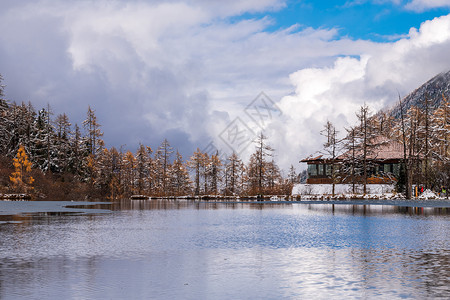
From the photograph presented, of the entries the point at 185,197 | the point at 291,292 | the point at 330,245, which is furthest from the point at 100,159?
the point at 291,292

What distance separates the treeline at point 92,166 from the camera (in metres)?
81.8

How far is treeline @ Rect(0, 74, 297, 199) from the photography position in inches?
3221

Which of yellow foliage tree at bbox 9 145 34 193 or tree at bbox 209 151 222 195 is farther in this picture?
tree at bbox 209 151 222 195

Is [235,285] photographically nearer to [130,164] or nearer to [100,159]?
[100,159]

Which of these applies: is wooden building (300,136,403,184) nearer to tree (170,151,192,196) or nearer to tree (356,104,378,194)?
tree (356,104,378,194)

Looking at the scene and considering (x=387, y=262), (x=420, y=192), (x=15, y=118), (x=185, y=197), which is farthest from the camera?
(x=15, y=118)

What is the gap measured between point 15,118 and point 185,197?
40586 mm

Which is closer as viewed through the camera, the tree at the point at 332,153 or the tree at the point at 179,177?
the tree at the point at 332,153

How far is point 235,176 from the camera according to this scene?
113 metres

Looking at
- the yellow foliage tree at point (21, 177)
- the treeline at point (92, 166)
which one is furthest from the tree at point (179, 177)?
the yellow foliage tree at point (21, 177)

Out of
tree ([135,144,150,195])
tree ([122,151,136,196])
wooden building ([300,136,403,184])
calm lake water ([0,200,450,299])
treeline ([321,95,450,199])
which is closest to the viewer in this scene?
calm lake water ([0,200,450,299])

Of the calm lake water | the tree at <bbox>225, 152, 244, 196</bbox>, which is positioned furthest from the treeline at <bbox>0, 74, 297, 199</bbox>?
the calm lake water

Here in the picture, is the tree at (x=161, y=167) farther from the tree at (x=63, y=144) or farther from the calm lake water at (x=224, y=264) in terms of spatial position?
the calm lake water at (x=224, y=264)

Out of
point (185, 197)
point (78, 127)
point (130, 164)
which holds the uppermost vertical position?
point (78, 127)
